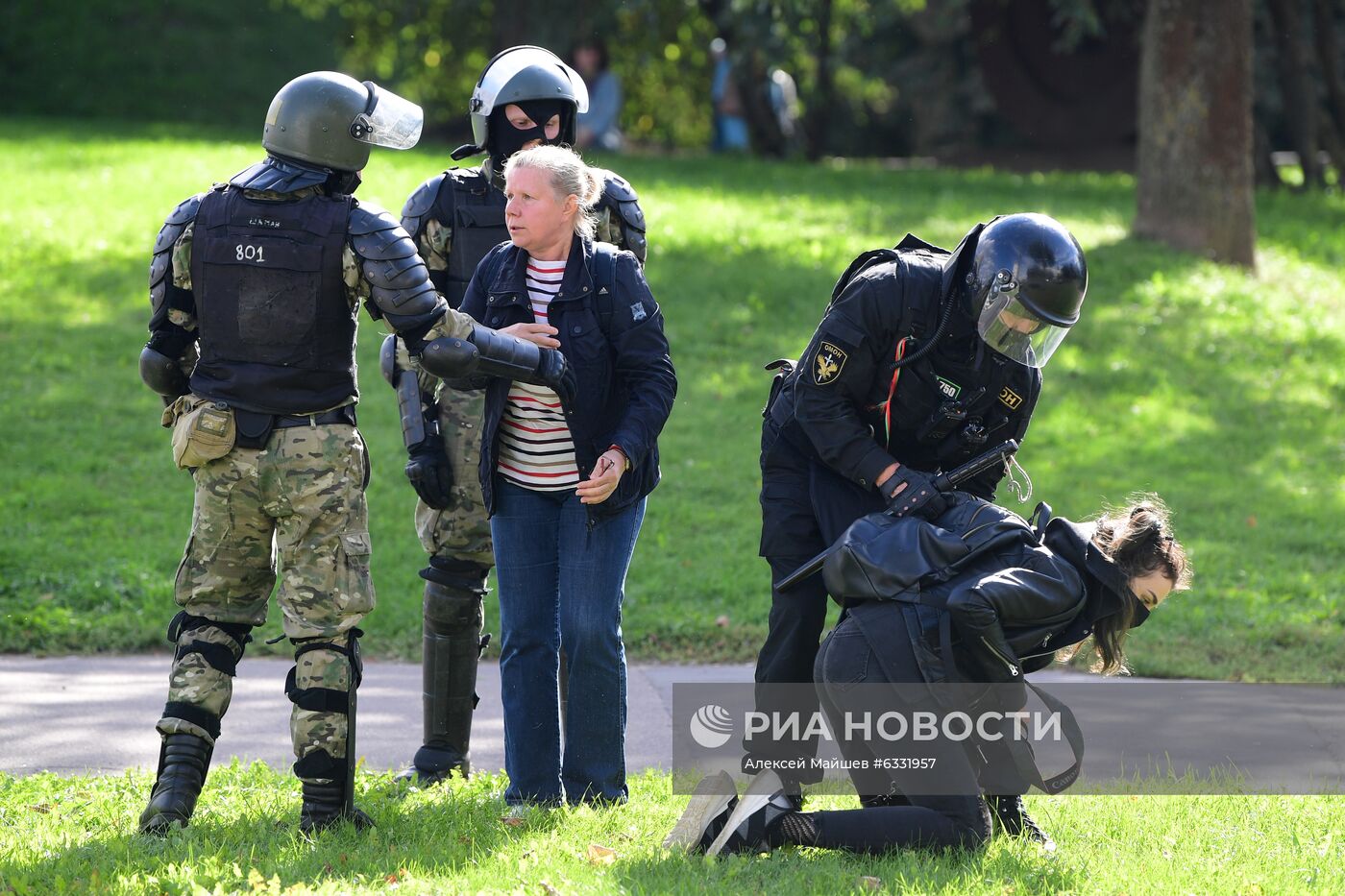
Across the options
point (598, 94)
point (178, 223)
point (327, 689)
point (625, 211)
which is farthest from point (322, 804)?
point (598, 94)

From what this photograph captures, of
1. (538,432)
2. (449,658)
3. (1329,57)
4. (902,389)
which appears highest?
(1329,57)

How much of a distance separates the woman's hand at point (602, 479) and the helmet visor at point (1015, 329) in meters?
1.11

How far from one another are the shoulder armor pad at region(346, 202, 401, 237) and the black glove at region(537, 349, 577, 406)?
22.3 inches

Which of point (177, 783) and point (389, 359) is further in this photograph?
point (389, 359)

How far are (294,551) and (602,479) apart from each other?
3.00 ft

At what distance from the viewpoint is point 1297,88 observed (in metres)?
18.7

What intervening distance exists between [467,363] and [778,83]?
19.8 meters

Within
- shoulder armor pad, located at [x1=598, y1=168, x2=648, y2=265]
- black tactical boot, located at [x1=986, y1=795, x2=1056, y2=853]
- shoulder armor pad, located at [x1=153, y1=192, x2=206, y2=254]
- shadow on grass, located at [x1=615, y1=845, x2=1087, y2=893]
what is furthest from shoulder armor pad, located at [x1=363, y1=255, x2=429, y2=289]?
black tactical boot, located at [x1=986, y1=795, x2=1056, y2=853]

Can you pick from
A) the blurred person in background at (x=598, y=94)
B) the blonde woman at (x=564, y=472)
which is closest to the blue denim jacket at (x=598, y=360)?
the blonde woman at (x=564, y=472)

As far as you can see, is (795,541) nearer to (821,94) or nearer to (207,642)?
(207,642)

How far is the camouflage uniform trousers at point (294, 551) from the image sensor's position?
4.42 metres

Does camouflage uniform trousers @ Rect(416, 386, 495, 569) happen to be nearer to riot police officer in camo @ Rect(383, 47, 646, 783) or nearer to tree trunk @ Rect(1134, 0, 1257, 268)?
riot police officer in camo @ Rect(383, 47, 646, 783)

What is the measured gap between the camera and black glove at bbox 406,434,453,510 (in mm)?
4973

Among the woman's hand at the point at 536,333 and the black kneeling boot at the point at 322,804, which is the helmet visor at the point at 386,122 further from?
the black kneeling boot at the point at 322,804
